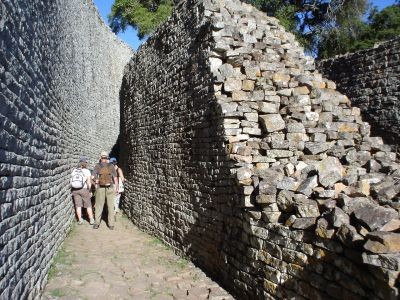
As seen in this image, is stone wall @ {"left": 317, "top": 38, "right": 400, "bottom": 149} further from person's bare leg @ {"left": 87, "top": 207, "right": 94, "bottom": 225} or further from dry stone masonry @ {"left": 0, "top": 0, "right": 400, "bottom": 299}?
person's bare leg @ {"left": 87, "top": 207, "right": 94, "bottom": 225}

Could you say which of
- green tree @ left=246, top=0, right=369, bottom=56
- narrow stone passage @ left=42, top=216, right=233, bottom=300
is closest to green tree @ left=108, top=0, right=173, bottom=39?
green tree @ left=246, top=0, right=369, bottom=56

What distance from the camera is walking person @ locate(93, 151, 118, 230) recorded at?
29.9ft

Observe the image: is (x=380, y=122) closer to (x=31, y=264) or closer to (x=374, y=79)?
(x=374, y=79)

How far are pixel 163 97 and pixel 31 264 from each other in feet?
13.8

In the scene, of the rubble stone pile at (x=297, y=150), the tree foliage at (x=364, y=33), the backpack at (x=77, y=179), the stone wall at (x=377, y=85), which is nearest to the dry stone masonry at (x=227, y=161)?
the rubble stone pile at (x=297, y=150)

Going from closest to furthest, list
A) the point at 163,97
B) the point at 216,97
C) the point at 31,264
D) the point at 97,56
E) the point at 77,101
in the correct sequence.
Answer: the point at 31,264
the point at 216,97
the point at 163,97
the point at 77,101
the point at 97,56

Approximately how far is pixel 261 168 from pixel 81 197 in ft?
18.4

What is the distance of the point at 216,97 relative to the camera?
5723mm

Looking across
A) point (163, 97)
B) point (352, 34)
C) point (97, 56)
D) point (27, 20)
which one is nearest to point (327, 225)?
point (27, 20)

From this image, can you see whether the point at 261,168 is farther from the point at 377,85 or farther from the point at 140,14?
the point at 140,14

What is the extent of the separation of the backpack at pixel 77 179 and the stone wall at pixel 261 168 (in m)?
1.61

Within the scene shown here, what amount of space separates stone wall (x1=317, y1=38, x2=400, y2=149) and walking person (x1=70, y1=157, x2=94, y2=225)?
23.0 ft

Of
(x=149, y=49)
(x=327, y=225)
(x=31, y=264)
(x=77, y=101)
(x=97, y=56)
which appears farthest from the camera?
(x=97, y=56)

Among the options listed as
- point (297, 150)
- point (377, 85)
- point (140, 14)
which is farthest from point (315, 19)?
point (297, 150)
